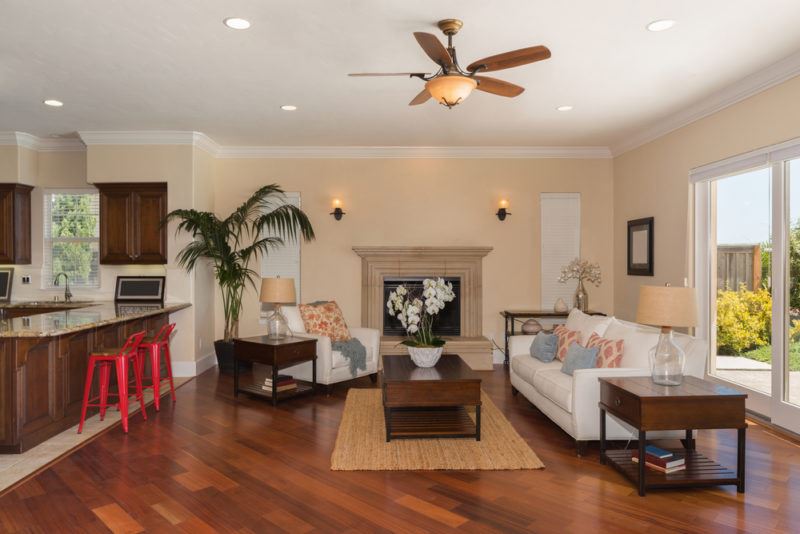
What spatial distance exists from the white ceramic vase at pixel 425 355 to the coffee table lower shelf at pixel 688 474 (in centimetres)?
155

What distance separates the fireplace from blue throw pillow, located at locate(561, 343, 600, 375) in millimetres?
2906

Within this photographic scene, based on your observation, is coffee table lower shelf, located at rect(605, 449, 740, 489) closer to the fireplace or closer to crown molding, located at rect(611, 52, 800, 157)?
crown molding, located at rect(611, 52, 800, 157)

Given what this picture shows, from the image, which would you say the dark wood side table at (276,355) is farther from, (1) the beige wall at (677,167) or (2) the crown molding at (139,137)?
(1) the beige wall at (677,167)

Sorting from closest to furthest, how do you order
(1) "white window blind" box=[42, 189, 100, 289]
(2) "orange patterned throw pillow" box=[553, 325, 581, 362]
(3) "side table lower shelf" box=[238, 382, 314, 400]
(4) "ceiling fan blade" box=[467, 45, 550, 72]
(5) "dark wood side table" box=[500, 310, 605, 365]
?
(4) "ceiling fan blade" box=[467, 45, 550, 72]
(2) "orange patterned throw pillow" box=[553, 325, 581, 362]
(3) "side table lower shelf" box=[238, 382, 314, 400]
(5) "dark wood side table" box=[500, 310, 605, 365]
(1) "white window blind" box=[42, 189, 100, 289]

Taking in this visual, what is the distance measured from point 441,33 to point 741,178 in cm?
309

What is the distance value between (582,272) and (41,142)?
695cm

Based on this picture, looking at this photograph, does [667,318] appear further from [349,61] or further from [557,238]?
[557,238]

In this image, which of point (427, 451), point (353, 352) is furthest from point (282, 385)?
point (427, 451)

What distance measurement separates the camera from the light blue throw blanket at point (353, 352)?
221 inches

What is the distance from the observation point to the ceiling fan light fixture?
10.3 feet

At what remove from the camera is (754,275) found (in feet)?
15.4

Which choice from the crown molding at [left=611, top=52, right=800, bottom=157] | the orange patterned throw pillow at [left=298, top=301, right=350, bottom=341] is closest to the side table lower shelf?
the orange patterned throw pillow at [left=298, top=301, right=350, bottom=341]

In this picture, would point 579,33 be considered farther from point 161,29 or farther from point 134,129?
point 134,129

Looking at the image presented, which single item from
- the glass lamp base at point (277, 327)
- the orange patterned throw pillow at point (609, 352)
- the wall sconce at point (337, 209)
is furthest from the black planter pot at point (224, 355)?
the orange patterned throw pillow at point (609, 352)
